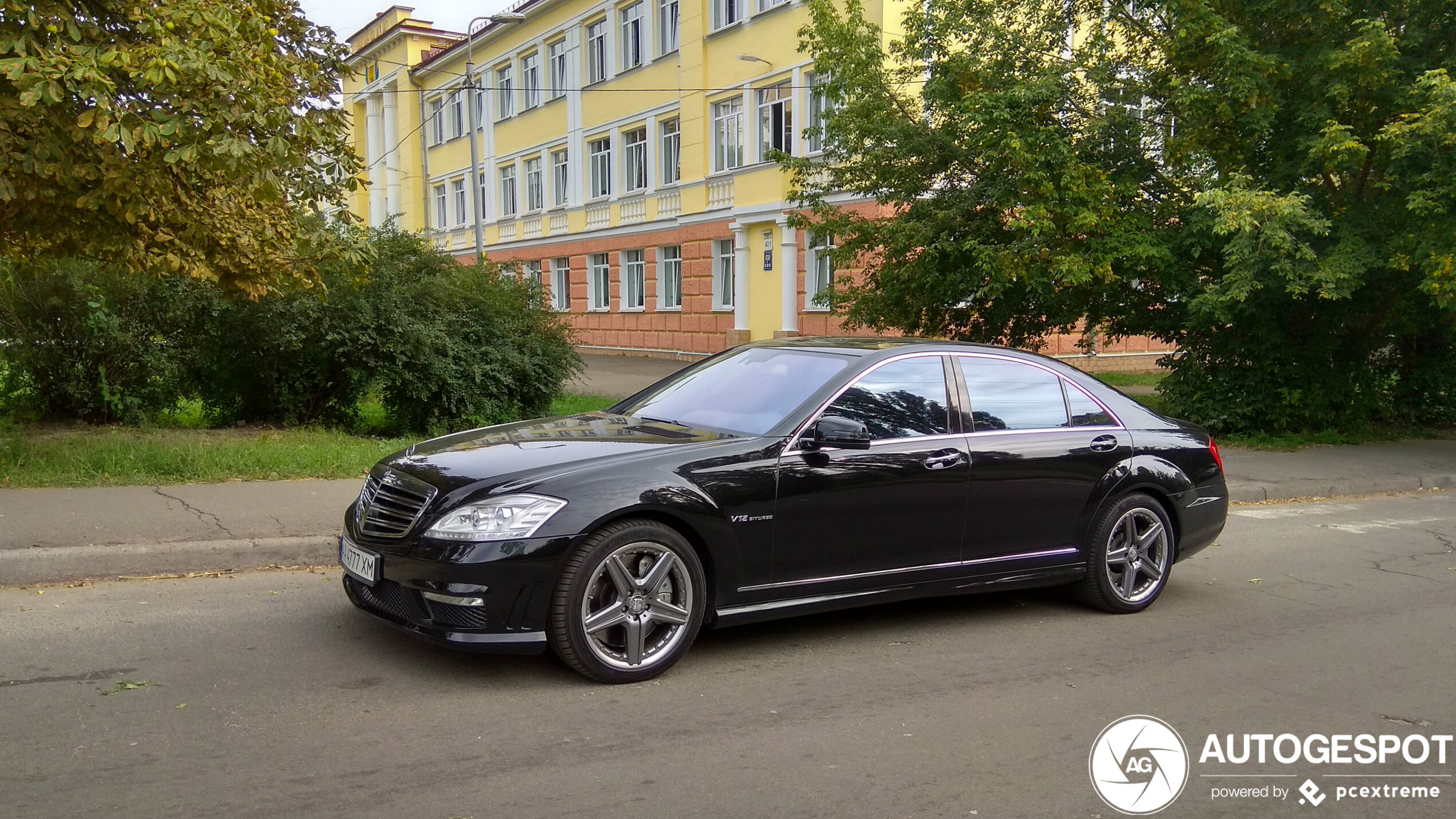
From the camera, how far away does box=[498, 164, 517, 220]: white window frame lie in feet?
134

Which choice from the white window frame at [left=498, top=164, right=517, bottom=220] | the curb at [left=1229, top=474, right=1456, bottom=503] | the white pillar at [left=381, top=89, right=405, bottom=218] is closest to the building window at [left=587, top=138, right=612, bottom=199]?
the white window frame at [left=498, top=164, right=517, bottom=220]

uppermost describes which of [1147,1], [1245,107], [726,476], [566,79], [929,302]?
[566,79]

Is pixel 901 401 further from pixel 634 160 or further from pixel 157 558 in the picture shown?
pixel 634 160

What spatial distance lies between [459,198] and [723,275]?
785 inches

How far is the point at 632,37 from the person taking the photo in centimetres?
3288

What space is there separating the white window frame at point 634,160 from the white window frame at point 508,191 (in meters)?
8.14

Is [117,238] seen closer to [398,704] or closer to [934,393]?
[398,704]

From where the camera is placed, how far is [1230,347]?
13891 millimetres

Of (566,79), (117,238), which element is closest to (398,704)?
(117,238)

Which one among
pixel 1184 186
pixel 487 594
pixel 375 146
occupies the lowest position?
pixel 487 594

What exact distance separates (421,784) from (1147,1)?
1209 cm

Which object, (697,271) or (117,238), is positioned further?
(697,271)

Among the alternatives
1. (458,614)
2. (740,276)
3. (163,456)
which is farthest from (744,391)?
(740,276)

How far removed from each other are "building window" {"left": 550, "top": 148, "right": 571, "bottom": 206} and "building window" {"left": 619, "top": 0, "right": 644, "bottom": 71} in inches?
191
